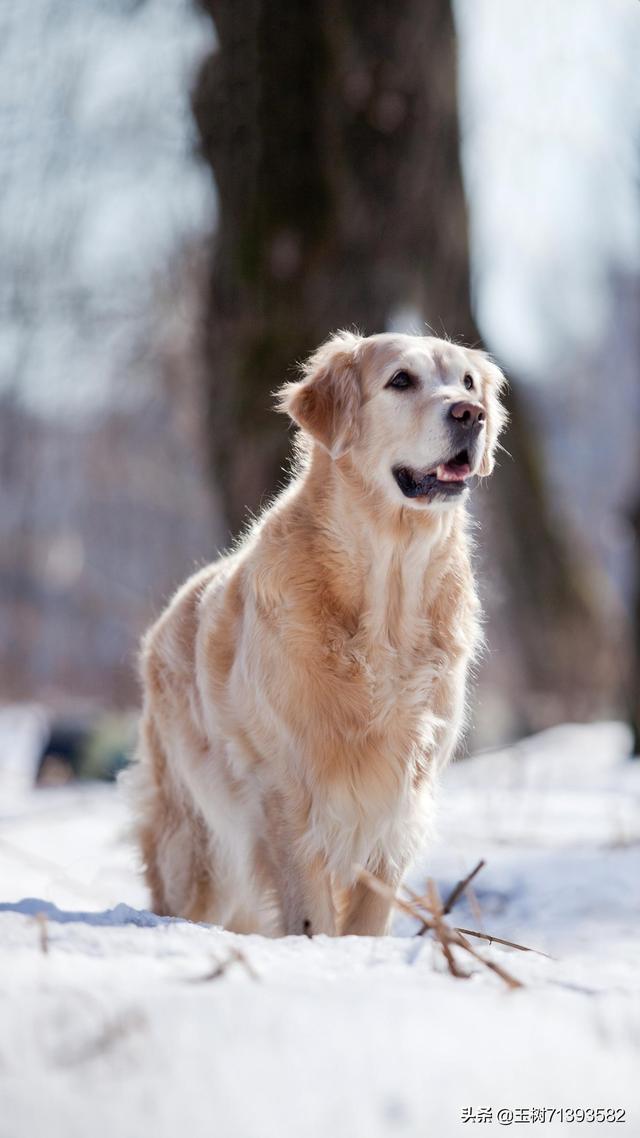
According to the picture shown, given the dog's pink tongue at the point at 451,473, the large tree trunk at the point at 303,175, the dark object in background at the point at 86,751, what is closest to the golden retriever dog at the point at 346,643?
the dog's pink tongue at the point at 451,473

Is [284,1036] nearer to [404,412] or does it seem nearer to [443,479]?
[443,479]

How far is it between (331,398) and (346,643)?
0.85 meters

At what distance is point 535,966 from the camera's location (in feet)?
6.39

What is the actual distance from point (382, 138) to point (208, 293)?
1542mm

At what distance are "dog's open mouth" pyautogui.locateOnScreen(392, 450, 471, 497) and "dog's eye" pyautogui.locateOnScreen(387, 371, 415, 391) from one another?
12.5 inches

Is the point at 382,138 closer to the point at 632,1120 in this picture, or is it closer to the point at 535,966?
the point at 535,966

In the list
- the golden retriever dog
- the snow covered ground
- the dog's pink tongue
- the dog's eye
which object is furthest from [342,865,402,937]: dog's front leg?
the dog's eye

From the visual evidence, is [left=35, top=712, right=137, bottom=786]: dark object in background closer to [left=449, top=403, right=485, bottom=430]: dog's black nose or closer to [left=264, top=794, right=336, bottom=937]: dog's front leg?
[left=264, top=794, right=336, bottom=937]: dog's front leg

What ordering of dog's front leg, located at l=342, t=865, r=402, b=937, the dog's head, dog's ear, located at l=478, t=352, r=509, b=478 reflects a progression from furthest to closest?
dog's ear, located at l=478, t=352, r=509, b=478
the dog's head
dog's front leg, located at l=342, t=865, r=402, b=937

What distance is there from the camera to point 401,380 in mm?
3586

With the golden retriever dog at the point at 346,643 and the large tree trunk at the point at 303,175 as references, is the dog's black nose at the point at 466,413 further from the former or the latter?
the large tree trunk at the point at 303,175

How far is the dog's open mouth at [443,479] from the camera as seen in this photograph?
3385mm

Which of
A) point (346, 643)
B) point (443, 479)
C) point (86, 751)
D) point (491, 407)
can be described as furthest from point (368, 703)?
point (86, 751)

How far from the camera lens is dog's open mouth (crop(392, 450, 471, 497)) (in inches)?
133
